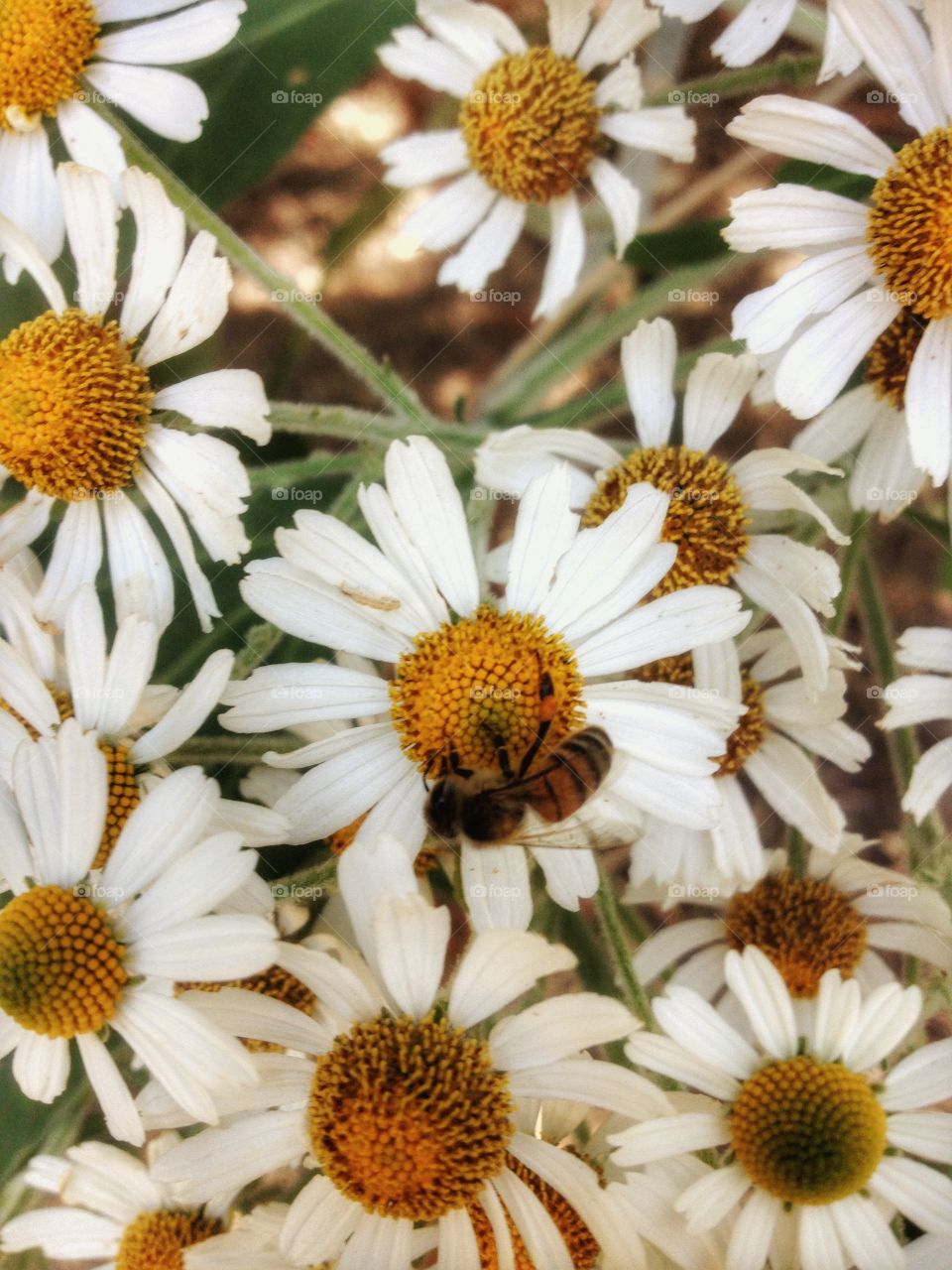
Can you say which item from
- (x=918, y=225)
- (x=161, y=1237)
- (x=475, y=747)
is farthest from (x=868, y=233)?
(x=161, y=1237)

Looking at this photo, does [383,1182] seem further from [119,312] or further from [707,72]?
[707,72]

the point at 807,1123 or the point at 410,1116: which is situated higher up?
the point at 807,1123

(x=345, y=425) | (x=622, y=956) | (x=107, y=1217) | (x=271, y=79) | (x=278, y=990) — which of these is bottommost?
(x=107, y=1217)

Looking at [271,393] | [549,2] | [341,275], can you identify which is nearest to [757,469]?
[549,2]

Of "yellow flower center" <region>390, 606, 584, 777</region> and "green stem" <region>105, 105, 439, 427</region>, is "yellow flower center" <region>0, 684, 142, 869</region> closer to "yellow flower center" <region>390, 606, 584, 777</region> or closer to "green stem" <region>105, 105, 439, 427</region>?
"yellow flower center" <region>390, 606, 584, 777</region>

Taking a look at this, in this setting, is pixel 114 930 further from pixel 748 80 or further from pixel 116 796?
pixel 748 80

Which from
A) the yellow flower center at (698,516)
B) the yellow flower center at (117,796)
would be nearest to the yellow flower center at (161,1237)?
the yellow flower center at (117,796)
